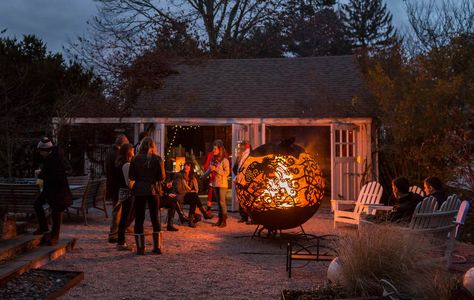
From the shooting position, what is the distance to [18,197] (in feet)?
30.3

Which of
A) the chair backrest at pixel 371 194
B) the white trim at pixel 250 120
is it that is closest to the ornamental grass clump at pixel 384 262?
the chair backrest at pixel 371 194

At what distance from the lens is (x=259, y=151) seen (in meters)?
7.85

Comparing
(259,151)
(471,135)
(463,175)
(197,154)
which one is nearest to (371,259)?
(259,151)

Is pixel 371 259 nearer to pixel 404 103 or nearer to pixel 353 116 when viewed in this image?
pixel 404 103

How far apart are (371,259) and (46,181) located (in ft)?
14.7

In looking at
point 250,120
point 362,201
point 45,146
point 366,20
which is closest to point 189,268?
point 45,146

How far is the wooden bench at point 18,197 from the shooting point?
9188 millimetres

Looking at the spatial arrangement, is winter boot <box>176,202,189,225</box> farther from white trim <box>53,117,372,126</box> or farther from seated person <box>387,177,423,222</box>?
seated person <box>387,177,423,222</box>

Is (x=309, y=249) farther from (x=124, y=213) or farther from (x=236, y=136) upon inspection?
(x=236, y=136)

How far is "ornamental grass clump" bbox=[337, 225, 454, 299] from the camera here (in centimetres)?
441

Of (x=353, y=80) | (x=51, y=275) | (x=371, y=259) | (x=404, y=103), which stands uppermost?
(x=353, y=80)

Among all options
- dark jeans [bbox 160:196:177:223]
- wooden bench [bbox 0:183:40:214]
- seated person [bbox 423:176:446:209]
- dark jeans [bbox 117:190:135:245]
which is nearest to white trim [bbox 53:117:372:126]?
dark jeans [bbox 160:196:177:223]

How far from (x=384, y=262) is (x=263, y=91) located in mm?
10385

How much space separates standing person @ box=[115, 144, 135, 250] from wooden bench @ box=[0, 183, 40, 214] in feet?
6.62
